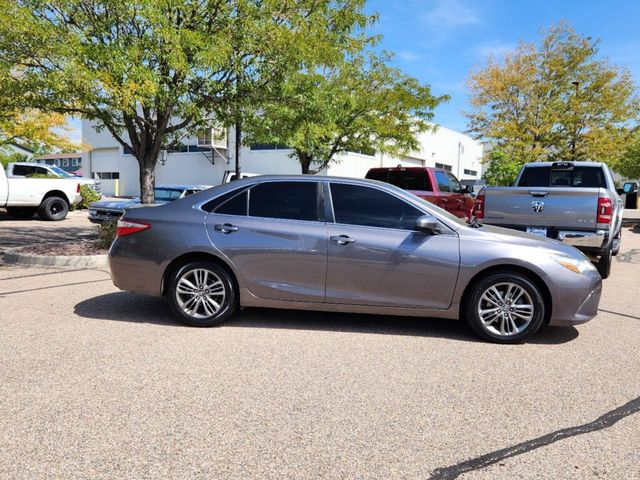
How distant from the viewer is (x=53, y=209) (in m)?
16.8

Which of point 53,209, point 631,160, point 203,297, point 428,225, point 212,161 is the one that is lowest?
point 203,297

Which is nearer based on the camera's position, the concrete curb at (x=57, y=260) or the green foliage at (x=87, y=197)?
the concrete curb at (x=57, y=260)

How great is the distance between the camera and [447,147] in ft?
166

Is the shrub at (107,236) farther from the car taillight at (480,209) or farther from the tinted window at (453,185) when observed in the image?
the tinted window at (453,185)

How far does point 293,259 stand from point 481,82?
83.2ft

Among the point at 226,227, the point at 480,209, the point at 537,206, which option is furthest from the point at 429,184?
the point at 226,227

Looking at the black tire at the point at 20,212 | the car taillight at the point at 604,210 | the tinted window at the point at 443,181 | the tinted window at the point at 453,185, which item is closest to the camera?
the car taillight at the point at 604,210

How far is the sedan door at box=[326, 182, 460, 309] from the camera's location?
490 centimetres

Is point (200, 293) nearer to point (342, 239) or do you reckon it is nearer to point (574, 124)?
point (342, 239)

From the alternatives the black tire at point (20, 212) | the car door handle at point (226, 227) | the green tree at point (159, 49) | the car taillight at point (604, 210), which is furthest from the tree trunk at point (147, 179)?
the black tire at point (20, 212)

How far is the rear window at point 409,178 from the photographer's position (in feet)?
37.3

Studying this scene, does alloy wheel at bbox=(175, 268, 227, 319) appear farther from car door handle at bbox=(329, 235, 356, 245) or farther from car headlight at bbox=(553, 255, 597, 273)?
car headlight at bbox=(553, 255, 597, 273)

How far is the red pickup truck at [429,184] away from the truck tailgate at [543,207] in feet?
9.48

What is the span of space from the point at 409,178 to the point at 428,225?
6887 millimetres
